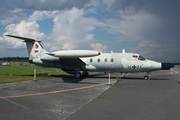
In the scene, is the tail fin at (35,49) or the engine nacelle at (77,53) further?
the tail fin at (35,49)

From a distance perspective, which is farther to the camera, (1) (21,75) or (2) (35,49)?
(1) (21,75)

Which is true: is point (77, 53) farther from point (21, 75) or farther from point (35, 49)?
point (21, 75)

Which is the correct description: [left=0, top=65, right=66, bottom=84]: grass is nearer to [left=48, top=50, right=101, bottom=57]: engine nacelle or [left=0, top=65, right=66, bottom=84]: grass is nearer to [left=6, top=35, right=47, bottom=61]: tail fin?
[left=6, top=35, right=47, bottom=61]: tail fin

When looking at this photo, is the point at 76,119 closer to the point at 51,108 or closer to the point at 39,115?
the point at 39,115

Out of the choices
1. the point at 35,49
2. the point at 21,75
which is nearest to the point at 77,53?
the point at 35,49

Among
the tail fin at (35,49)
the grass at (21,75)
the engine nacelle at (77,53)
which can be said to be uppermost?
the tail fin at (35,49)

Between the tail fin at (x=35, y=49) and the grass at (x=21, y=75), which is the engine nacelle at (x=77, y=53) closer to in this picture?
the grass at (x=21, y=75)

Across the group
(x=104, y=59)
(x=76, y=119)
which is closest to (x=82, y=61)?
(x=104, y=59)

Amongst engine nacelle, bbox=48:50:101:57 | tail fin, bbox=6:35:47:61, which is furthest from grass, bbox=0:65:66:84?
engine nacelle, bbox=48:50:101:57

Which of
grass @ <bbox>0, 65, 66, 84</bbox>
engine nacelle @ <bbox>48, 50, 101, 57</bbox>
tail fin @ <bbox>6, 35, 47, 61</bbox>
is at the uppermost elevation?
tail fin @ <bbox>6, 35, 47, 61</bbox>

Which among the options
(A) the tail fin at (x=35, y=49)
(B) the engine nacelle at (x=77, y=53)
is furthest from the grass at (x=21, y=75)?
(B) the engine nacelle at (x=77, y=53)

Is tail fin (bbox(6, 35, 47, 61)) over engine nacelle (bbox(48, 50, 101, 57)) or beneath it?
over

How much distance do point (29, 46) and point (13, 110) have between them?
16.9 metres

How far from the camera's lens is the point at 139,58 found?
19203 mm
